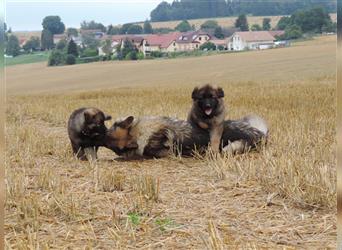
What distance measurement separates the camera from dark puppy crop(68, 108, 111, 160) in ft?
24.2

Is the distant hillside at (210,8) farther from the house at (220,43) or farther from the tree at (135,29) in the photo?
the house at (220,43)

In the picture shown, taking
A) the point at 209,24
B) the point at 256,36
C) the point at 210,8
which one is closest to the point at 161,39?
the point at 209,24

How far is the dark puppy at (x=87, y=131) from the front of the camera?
7.38 meters

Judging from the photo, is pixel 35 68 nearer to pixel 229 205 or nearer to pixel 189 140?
pixel 189 140

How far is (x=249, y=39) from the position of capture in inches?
1179

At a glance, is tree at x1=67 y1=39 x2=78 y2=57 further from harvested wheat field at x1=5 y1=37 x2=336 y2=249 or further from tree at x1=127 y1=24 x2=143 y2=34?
harvested wheat field at x1=5 y1=37 x2=336 y2=249

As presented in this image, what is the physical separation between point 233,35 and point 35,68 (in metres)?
14.3

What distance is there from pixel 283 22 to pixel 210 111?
18.3m

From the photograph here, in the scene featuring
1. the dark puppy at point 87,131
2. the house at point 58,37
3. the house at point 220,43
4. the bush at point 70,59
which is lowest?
the bush at point 70,59

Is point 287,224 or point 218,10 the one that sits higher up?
point 218,10

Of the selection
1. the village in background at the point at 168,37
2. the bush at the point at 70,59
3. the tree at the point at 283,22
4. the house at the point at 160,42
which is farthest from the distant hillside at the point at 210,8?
the bush at the point at 70,59

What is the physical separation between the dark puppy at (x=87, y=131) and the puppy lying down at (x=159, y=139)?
0.15 metres

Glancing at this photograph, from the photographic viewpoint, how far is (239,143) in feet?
24.6

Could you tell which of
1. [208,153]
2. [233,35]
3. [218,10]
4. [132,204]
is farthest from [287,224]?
[233,35]
